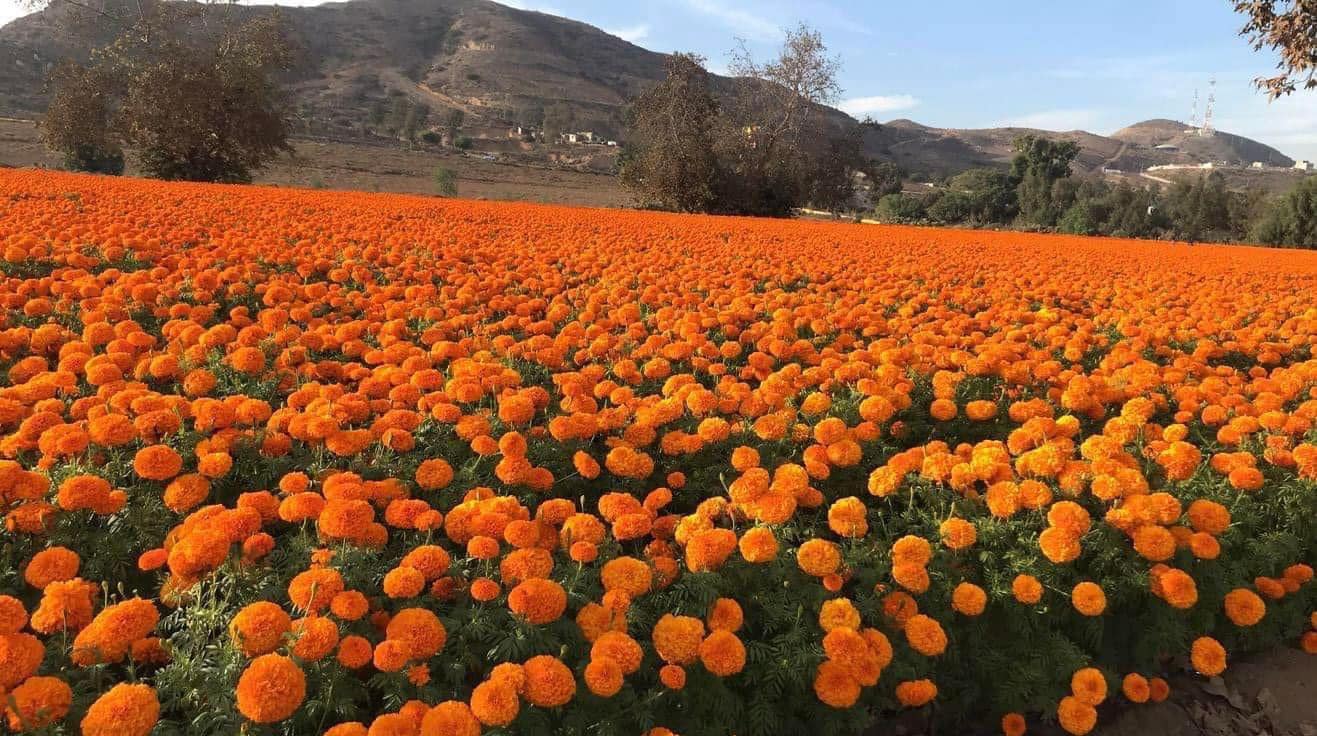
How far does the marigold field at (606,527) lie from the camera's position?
2.09 meters

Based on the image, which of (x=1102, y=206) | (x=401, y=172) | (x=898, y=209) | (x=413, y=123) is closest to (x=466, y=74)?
(x=413, y=123)

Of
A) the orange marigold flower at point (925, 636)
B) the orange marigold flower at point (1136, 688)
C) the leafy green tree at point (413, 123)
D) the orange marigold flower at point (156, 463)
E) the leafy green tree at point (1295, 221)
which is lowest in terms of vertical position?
the orange marigold flower at point (1136, 688)

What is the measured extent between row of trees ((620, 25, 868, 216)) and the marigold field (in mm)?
27309

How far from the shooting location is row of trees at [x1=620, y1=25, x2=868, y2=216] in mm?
32125

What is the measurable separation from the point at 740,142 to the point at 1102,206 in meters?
33.9

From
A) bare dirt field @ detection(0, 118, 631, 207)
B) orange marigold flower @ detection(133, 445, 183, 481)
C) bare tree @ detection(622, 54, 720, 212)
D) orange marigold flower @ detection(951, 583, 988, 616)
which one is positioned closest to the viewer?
orange marigold flower @ detection(951, 583, 988, 616)

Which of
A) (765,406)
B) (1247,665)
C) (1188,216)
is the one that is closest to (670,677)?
(765,406)

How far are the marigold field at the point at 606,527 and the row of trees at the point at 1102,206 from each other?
36170 mm

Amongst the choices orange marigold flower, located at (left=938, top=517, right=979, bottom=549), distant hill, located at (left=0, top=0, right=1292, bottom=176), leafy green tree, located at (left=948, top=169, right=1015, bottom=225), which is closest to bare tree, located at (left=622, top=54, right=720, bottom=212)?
orange marigold flower, located at (left=938, top=517, right=979, bottom=549)

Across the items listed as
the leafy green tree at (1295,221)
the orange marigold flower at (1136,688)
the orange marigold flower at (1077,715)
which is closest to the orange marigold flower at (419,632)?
the orange marigold flower at (1077,715)

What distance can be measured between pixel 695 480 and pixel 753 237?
11877 mm

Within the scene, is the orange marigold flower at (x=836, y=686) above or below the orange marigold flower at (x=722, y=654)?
below

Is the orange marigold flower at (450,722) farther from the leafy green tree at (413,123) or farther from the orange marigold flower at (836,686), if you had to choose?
the leafy green tree at (413,123)

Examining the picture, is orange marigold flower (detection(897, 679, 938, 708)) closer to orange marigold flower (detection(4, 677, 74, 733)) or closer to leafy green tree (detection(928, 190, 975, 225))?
orange marigold flower (detection(4, 677, 74, 733))
